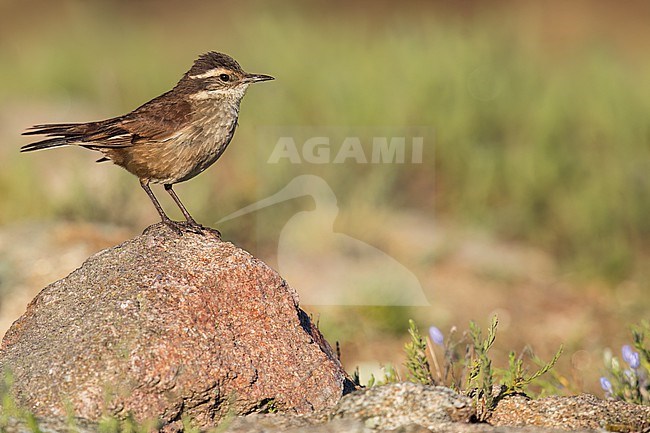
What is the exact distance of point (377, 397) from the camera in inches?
157

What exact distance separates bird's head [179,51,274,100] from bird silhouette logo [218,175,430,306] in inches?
123

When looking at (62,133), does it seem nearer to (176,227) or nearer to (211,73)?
(211,73)

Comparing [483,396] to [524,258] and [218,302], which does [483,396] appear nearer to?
[218,302]

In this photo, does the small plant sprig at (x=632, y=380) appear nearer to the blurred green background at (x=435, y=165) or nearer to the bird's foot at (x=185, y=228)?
the blurred green background at (x=435, y=165)

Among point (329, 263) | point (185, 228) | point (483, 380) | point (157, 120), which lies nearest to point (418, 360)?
point (483, 380)

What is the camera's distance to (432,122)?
12219 millimetres

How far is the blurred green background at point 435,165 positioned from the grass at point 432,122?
0.08ft

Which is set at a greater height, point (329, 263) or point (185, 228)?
point (185, 228)

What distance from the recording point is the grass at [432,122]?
403 inches

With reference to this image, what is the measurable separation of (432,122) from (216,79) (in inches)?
256

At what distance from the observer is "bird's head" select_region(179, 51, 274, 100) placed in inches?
234

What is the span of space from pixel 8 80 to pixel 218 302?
37.6ft

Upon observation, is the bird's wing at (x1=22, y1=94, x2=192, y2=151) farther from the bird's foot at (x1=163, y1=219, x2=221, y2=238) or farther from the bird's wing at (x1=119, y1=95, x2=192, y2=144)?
the bird's foot at (x1=163, y1=219, x2=221, y2=238)

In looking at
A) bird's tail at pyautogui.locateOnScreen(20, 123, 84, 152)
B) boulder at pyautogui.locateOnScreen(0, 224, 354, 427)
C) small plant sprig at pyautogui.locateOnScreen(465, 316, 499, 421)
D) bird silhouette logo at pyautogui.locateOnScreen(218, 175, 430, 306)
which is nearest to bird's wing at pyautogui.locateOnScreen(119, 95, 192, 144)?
bird's tail at pyautogui.locateOnScreen(20, 123, 84, 152)
